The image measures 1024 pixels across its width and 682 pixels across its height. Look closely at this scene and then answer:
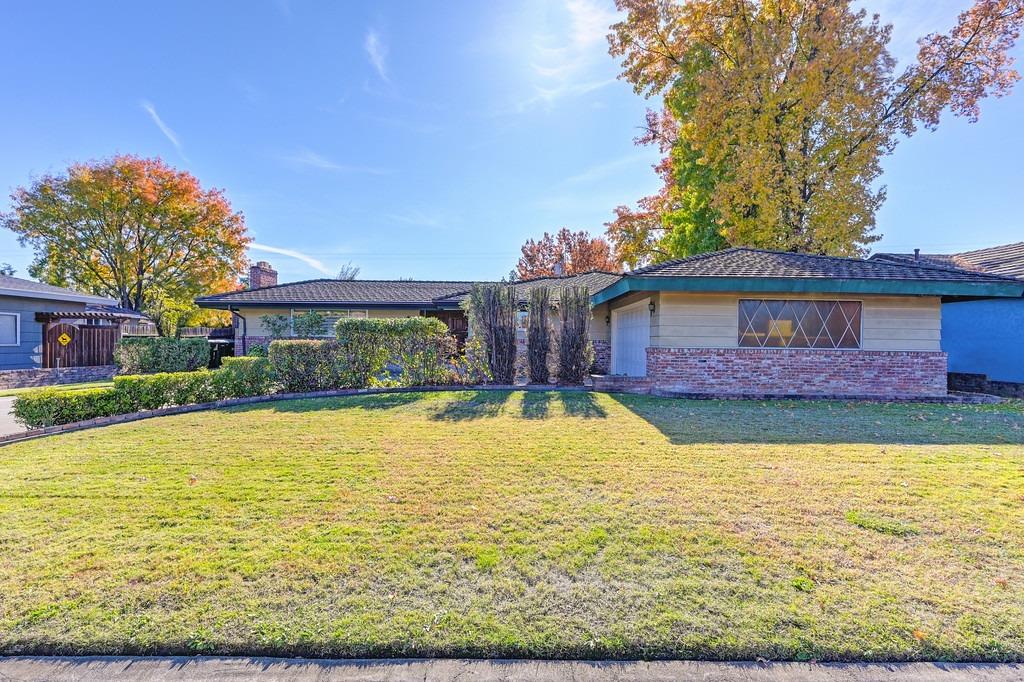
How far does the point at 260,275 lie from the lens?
21359mm

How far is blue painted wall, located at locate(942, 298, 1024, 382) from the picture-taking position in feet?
36.9

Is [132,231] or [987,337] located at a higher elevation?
[132,231]

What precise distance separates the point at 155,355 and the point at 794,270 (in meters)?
18.7

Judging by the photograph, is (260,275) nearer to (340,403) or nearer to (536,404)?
(340,403)

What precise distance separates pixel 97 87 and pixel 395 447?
57.6ft

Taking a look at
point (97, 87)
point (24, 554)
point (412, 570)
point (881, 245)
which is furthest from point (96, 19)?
point (881, 245)

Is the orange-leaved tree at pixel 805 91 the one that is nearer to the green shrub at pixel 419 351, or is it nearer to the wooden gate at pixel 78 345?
the green shrub at pixel 419 351

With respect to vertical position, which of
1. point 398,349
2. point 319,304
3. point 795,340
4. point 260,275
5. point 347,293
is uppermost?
point 260,275

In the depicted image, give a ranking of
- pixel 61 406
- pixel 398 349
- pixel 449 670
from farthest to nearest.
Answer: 1. pixel 398 349
2. pixel 61 406
3. pixel 449 670

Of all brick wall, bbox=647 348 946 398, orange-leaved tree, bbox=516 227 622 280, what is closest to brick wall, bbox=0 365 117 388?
brick wall, bbox=647 348 946 398

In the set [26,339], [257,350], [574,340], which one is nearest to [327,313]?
[257,350]

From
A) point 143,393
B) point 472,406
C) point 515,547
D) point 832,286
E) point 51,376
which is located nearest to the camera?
point 515,547

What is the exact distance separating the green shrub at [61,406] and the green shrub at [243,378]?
5.37 ft

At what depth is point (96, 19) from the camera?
11.1 metres
